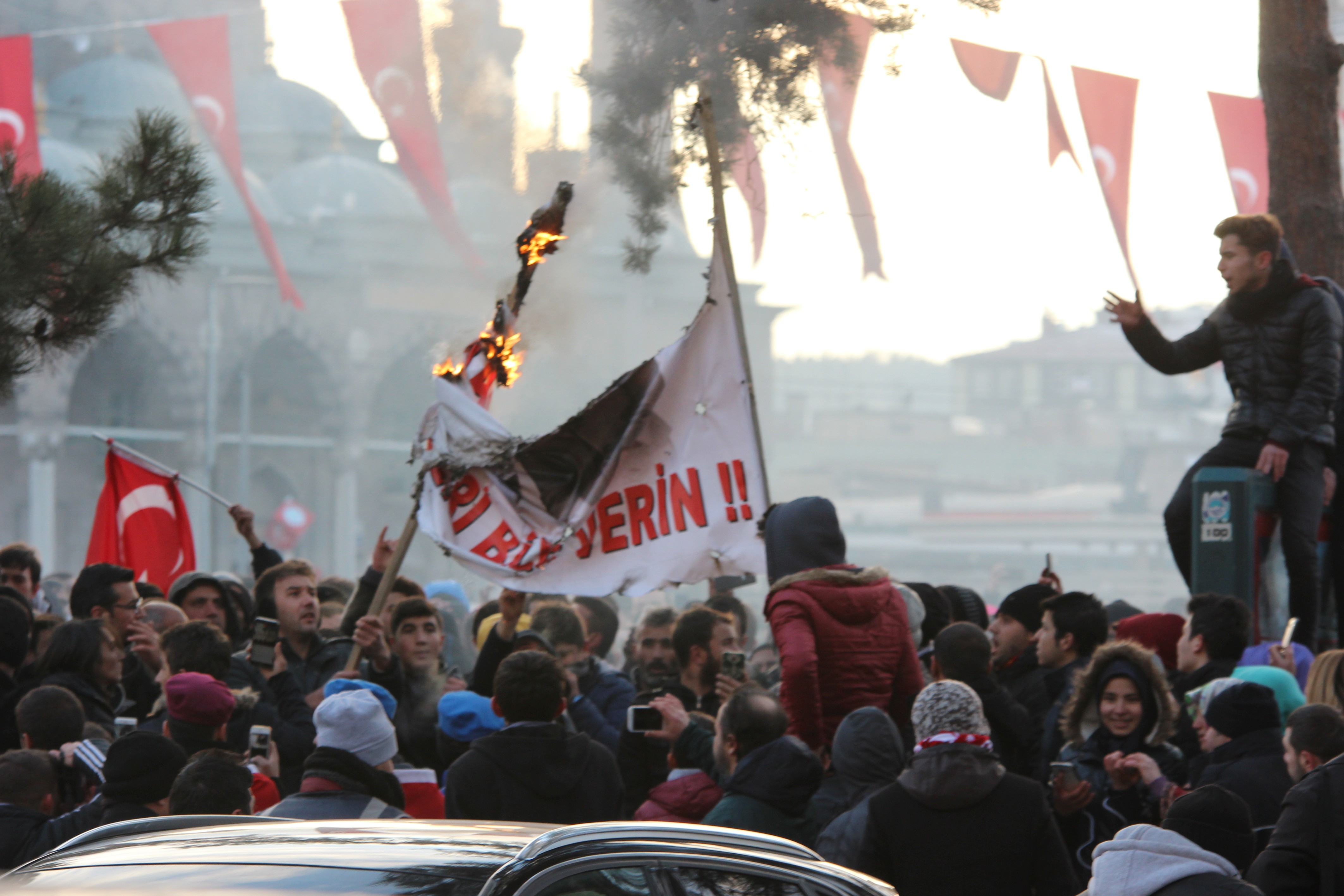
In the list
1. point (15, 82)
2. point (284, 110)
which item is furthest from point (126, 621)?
point (284, 110)

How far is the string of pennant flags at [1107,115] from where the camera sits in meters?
15.5

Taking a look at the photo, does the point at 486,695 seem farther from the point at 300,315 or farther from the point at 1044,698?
the point at 300,315

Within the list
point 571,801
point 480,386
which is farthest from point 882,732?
point 480,386

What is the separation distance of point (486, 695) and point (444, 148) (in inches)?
1243

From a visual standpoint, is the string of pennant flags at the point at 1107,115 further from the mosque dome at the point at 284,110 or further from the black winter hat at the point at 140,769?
the mosque dome at the point at 284,110

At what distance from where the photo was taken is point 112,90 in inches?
1379

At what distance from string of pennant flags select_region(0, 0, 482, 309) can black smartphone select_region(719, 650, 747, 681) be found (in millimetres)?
15589

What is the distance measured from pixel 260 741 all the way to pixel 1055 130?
13.4 m

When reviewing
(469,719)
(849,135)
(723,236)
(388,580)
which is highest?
(849,135)

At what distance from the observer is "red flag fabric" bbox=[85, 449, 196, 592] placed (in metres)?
7.23

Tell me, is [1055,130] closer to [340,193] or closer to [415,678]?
[415,678]

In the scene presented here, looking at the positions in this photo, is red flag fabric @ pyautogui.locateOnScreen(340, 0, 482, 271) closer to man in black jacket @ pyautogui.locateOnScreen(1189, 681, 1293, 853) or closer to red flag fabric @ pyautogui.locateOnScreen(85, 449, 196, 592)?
red flag fabric @ pyautogui.locateOnScreen(85, 449, 196, 592)

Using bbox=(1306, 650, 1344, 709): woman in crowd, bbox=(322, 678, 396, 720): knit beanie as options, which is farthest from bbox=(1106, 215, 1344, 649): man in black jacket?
bbox=(322, 678, 396, 720): knit beanie

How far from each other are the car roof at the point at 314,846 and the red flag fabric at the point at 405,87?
16988mm
